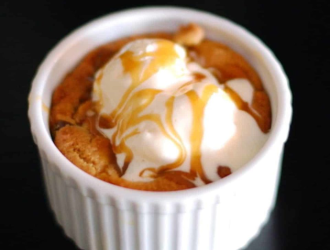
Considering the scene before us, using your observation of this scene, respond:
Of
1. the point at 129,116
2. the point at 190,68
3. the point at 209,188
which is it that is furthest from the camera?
the point at 190,68

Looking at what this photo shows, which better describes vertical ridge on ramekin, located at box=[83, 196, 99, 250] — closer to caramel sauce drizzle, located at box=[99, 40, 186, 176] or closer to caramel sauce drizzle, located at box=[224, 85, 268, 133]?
caramel sauce drizzle, located at box=[99, 40, 186, 176]

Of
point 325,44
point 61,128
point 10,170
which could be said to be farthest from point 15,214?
point 325,44

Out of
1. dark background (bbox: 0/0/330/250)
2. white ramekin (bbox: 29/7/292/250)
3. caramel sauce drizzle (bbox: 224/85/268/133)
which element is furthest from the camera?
dark background (bbox: 0/0/330/250)

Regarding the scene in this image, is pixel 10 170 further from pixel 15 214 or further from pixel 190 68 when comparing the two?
pixel 190 68

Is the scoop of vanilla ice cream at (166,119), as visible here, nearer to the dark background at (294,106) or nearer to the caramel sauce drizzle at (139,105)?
the caramel sauce drizzle at (139,105)

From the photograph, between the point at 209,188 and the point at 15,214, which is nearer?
the point at 209,188

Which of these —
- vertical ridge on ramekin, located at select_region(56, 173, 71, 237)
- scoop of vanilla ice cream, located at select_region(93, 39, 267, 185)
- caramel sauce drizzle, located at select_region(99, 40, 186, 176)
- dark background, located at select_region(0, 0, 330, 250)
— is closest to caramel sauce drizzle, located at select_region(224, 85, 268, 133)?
scoop of vanilla ice cream, located at select_region(93, 39, 267, 185)

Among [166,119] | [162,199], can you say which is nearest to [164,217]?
[162,199]

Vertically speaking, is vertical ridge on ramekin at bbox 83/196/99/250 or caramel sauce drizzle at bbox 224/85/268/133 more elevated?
caramel sauce drizzle at bbox 224/85/268/133
